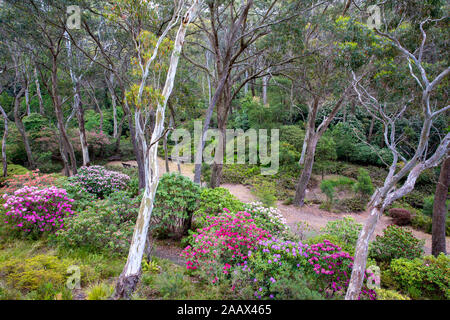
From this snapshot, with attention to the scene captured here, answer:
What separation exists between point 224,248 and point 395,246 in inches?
163

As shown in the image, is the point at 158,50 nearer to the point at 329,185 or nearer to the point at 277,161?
the point at 329,185

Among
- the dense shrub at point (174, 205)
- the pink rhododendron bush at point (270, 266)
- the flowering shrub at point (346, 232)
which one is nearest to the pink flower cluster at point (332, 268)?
the pink rhododendron bush at point (270, 266)

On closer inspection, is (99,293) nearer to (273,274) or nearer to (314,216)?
(273,274)

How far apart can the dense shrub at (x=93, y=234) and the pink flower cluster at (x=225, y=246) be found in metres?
1.53

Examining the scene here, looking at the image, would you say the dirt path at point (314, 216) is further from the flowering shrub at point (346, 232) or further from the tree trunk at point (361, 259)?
the tree trunk at point (361, 259)

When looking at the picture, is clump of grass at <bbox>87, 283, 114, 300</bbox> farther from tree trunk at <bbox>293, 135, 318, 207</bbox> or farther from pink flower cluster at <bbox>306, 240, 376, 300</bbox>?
tree trunk at <bbox>293, 135, 318, 207</bbox>

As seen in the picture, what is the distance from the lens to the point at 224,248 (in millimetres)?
4375

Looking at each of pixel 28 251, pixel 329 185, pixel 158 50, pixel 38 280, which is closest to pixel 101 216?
pixel 28 251

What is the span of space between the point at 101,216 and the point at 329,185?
924 cm

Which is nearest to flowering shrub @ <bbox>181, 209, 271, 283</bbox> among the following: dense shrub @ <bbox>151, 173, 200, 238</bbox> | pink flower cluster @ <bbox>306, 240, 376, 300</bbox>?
pink flower cluster @ <bbox>306, 240, 376, 300</bbox>

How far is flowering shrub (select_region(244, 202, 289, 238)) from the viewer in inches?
238

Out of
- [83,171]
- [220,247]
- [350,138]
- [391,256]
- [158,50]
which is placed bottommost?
[391,256]

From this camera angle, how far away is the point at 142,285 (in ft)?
13.1

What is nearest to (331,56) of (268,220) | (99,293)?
(268,220)
